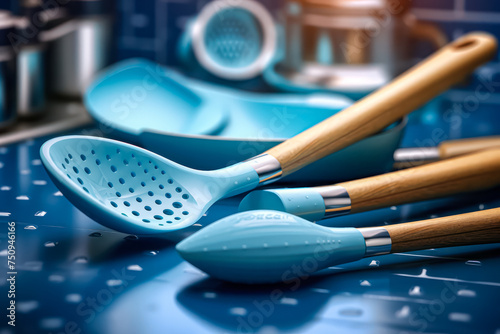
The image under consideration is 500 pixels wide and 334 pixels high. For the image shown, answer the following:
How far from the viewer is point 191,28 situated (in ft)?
3.18

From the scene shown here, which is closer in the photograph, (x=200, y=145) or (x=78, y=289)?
(x=78, y=289)

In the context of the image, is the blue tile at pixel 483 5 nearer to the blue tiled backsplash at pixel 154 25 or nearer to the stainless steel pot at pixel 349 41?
the stainless steel pot at pixel 349 41

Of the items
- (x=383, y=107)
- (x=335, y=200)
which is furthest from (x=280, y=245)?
(x=383, y=107)

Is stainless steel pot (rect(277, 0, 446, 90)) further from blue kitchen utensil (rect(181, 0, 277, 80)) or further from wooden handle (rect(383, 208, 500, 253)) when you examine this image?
Result: wooden handle (rect(383, 208, 500, 253))

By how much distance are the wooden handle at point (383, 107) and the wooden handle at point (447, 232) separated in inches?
5.1

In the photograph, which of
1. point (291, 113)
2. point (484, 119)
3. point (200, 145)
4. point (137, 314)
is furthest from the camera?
point (484, 119)

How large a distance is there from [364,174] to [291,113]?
15 centimetres

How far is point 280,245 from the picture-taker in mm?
428

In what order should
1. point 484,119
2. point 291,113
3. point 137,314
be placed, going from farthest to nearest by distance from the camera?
point 484,119
point 291,113
point 137,314

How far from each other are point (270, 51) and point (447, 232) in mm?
556

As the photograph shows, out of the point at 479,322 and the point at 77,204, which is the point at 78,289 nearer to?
the point at 77,204

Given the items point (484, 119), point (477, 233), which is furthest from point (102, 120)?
point (484, 119)

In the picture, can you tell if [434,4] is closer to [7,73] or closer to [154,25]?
[154,25]

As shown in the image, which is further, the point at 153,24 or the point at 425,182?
the point at 153,24
